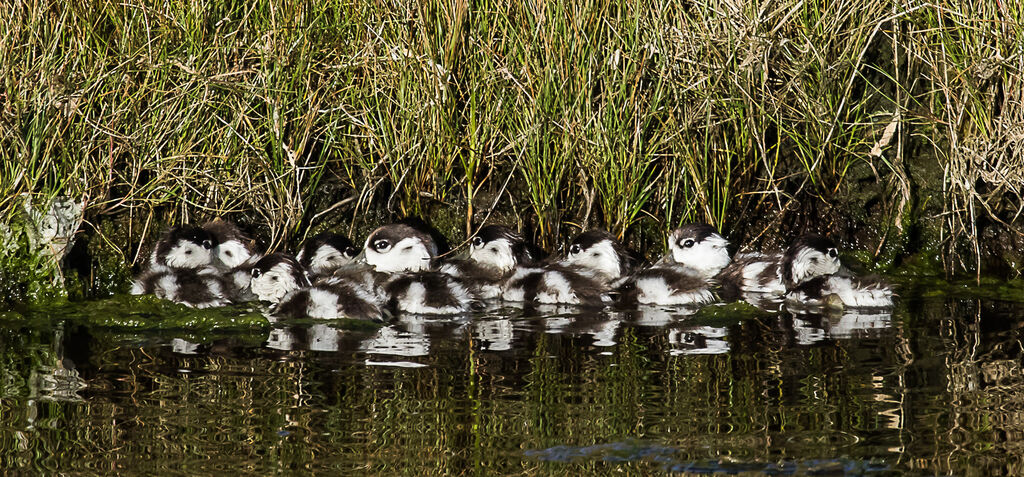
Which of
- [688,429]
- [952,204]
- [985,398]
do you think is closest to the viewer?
[688,429]

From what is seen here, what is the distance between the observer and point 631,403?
4633mm

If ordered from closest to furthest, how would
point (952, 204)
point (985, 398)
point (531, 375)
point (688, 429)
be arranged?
point (688, 429)
point (985, 398)
point (531, 375)
point (952, 204)

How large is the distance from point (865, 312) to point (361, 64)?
320 cm

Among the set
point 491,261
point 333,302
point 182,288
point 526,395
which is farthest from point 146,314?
point 526,395

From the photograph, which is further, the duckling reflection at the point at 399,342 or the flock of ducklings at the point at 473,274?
the flock of ducklings at the point at 473,274

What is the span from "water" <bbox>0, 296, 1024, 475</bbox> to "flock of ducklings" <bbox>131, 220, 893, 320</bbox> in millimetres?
267

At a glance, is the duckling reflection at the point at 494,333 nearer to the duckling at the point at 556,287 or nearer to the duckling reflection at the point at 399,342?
the duckling reflection at the point at 399,342

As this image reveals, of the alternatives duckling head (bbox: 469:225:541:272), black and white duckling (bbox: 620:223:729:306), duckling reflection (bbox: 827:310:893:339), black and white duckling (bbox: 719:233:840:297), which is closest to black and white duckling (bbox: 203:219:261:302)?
duckling head (bbox: 469:225:541:272)

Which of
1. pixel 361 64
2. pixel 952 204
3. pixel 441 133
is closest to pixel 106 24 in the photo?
pixel 361 64

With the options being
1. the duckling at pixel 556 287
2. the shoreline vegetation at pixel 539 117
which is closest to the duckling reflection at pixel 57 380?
the shoreline vegetation at pixel 539 117

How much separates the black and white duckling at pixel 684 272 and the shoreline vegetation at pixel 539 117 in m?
0.27

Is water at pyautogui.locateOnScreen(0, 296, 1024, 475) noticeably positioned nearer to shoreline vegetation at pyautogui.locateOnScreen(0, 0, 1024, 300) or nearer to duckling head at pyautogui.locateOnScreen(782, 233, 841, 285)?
duckling head at pyautogui.locateOnScreen(782, 233, 841, 285)

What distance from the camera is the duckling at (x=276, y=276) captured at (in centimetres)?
691

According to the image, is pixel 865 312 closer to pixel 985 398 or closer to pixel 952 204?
pixel 952 204
